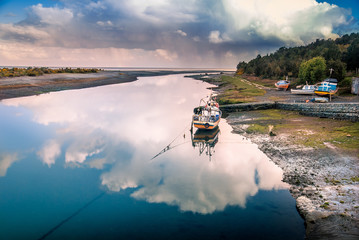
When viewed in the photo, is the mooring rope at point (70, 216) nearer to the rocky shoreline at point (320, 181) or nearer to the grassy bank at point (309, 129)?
the rocky shoreline at point (320, 181)

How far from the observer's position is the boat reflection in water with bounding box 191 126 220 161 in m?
27.4

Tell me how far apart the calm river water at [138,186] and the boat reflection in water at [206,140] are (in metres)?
0.12

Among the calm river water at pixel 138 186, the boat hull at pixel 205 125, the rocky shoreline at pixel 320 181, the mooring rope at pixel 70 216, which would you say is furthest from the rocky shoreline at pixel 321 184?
the mooring rope at pixel 70 216

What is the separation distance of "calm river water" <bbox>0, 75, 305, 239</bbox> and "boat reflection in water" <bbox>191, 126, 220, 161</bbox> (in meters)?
0.12

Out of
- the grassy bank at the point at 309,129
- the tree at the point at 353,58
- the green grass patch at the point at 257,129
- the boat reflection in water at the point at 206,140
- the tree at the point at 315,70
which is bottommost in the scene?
the boat reflection in water at the point at 206,140

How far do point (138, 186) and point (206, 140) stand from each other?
14.1 metres

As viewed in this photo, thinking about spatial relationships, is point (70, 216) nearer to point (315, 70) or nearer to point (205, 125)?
point (205, 125)

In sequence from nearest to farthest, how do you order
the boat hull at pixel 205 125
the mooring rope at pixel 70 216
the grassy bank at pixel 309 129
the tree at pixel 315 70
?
1. the mooring rope at pixel 70 216
2. the grassy bank at pixel 309 129
3. the boat hull at pixel 205 125
4. the tree at pixel 315 70

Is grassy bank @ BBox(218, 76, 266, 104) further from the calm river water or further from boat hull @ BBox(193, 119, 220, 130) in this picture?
boat hull @ BBox(193, 119, 220, 130)

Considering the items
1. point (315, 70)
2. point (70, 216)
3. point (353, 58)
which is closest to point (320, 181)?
point (70, 216)

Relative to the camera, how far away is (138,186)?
1891cm

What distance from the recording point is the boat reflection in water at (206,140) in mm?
27413

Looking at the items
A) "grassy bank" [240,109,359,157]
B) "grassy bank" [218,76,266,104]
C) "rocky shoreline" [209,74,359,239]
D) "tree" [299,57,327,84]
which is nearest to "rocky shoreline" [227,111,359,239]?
"rocky shoreline" [209,74,359,239]

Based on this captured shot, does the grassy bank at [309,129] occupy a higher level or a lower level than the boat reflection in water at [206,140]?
higher
